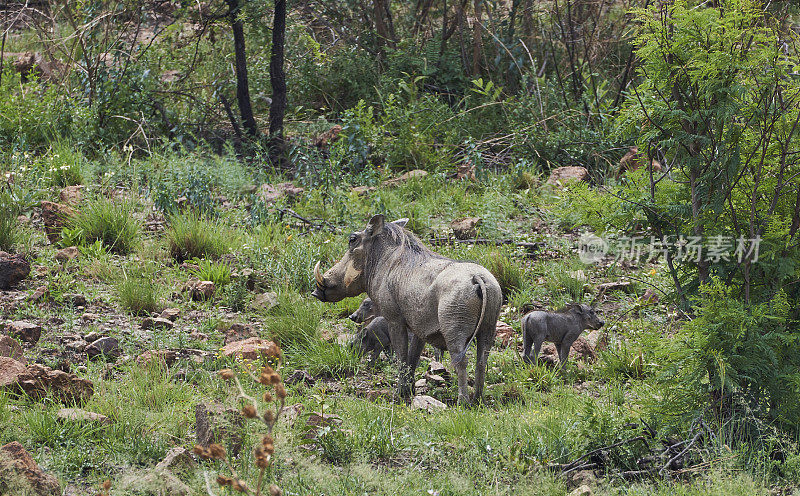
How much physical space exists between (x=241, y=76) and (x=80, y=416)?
6529mm

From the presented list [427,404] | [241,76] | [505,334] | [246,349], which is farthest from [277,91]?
[427,404]

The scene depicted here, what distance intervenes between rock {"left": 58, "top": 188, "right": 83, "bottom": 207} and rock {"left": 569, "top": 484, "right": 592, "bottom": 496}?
609cm

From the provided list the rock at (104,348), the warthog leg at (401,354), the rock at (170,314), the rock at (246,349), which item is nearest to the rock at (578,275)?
the warthog leg at (401,354)

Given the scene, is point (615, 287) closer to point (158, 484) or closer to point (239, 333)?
point (239, 333)

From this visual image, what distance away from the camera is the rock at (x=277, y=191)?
910 cm

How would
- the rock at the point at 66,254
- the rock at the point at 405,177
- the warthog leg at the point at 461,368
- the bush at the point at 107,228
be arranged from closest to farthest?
the warthog leg at the point at 461,368 → the rock at the point at 66,254 → the bush at the point at 107,228 → the rock at the point at 405,177

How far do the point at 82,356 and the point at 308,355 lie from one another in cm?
157

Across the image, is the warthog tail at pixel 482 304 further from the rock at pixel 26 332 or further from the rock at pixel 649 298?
the rock at pixel 26 332

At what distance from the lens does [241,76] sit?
10.6 metres

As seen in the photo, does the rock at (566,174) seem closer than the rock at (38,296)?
No

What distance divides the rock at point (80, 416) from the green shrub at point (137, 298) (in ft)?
7.09

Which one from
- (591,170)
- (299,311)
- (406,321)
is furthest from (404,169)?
(406,321)

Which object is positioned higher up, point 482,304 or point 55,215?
point 482,304

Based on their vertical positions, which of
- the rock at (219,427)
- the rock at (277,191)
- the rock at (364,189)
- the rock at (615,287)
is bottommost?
the rock at (615,287)
